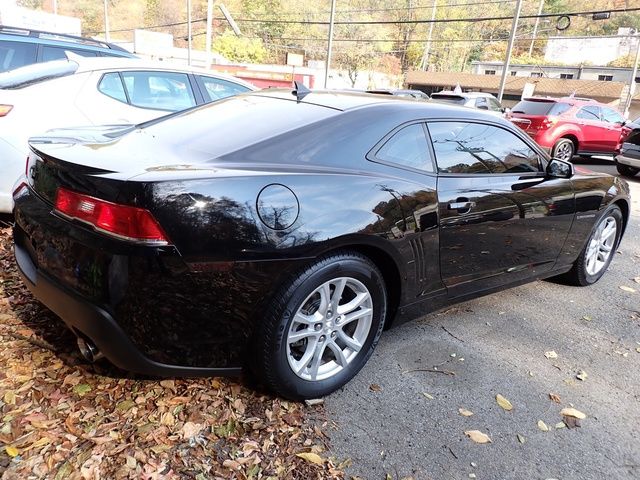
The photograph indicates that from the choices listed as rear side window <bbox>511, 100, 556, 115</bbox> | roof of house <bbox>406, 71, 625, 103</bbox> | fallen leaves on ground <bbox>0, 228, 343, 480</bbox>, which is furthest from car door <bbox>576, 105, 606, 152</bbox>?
roof of house <bbox>406, 71, 625, 103</bbox>

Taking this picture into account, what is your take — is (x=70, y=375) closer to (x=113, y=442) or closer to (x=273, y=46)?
(x=113, y=442)

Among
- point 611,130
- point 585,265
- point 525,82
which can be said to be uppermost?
point 525,82

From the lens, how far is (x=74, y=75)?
4.69m

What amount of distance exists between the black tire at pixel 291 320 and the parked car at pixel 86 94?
2.83 metres

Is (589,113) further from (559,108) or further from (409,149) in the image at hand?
(409,149)

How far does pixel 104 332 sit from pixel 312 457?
101cm

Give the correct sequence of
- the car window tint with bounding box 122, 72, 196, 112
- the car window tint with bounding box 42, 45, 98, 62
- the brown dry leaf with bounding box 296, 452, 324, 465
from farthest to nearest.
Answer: the car window tint with bounding box 42, 45, 98, 62
the car window tint with bounding box 122, 72, 196, 112
the brown dry leaf with bounding box 296, 452, 324, 465

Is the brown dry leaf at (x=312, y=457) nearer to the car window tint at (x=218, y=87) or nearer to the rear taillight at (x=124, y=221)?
the rear taillight at (x=124, y=221)

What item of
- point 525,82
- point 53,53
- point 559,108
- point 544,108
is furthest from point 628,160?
point 525,82

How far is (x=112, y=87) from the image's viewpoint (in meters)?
5.02

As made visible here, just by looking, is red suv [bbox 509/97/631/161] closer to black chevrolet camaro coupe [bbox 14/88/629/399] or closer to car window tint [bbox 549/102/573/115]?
car window tint [bbox 549/102/573/115]

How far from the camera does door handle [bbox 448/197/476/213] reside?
2.91m

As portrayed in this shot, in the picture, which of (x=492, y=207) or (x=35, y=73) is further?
(x=35, y=73)

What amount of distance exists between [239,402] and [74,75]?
12.1 feet
